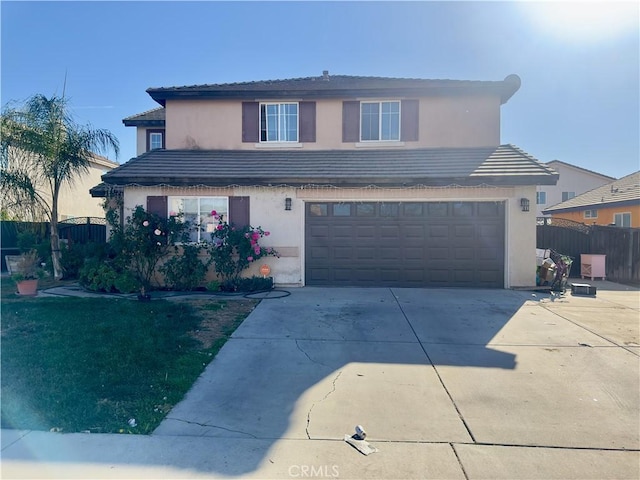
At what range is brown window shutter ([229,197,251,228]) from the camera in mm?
11359

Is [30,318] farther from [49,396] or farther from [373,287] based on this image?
[373,287]

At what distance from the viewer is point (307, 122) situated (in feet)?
42.9

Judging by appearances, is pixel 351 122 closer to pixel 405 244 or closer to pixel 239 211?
pixel 405 244

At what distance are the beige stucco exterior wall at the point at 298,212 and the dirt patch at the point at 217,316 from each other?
2.29 metres

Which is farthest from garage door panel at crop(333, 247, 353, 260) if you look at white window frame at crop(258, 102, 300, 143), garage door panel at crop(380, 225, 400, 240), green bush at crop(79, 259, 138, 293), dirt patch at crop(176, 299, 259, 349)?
green bush at crop(79, 259, 138, 293)

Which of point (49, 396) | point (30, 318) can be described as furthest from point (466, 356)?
point (30, 318)

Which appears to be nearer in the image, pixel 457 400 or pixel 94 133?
pixel 457 400

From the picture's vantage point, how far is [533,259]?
1114 cm

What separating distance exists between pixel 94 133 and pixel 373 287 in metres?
9.35

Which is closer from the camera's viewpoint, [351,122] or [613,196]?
[351,122]

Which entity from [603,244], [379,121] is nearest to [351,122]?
[379,121]

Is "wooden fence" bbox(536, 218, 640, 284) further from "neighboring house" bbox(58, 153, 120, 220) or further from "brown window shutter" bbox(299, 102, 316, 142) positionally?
"neighboring house" bbox(58, 153, 120, 220)

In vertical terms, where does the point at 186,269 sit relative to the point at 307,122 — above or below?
below

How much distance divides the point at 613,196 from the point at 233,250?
1983cm
